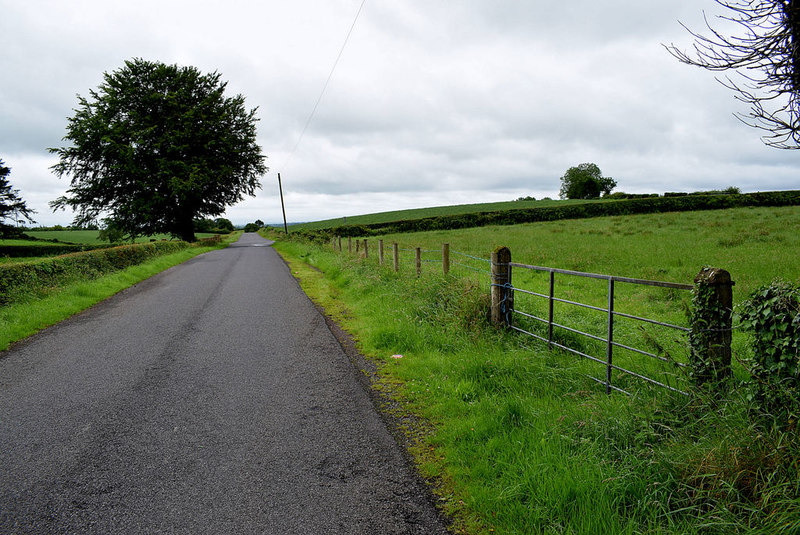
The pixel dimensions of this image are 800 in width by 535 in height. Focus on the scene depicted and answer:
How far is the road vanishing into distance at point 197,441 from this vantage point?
112 inches

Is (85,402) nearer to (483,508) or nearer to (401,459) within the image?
(401,459)

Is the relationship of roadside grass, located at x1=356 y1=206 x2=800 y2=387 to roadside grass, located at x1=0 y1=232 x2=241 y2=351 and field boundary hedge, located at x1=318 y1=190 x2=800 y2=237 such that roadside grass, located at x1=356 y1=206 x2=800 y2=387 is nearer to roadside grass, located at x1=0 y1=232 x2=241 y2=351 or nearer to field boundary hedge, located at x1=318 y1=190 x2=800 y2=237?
roadside grass, located at x1=0 y1=232 x2=241 y2=351

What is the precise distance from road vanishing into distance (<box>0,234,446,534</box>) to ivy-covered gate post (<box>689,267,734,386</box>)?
2361 millimetres

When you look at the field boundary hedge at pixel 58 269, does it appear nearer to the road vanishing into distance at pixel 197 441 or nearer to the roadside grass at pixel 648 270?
the road vanishing into distance at pixel 197 441

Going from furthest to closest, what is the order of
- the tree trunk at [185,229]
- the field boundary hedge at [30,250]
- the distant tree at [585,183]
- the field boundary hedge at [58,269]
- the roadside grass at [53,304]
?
the distant tree at [585,183], the tree trunk at [185,229], the field boundary hedge at [30,250], the field boundary hedge at [58,269], the roadside grass at [53,304]

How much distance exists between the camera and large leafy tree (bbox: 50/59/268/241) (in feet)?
113

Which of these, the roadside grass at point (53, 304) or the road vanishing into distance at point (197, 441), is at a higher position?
the roadside grass at point (53, 304)

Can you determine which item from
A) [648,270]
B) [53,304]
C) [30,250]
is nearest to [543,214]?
[648,270]

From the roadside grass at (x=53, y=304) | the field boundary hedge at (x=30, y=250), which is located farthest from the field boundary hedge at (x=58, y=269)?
the field boundary hedge at (x=30, y=250)

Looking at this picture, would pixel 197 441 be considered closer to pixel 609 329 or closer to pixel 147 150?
pixel 609 329

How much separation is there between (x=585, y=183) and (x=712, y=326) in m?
114

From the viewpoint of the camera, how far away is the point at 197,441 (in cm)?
388

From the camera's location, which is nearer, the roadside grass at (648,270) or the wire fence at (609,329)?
the wire fence at (609,329)

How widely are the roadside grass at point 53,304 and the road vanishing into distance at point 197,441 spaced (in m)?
0.92
